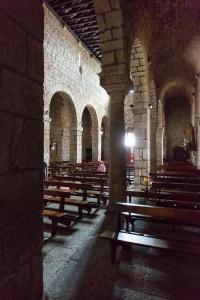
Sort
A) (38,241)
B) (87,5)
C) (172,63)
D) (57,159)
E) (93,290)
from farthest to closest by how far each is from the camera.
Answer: (57,159) < (172,63) < (87,5) < (93,290) < (38,241)

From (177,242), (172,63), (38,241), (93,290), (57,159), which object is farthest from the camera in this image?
(57,159)

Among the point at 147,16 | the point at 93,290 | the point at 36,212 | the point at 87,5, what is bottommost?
the point at 93,290

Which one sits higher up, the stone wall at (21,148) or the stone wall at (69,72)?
the stone wall at (69,72)

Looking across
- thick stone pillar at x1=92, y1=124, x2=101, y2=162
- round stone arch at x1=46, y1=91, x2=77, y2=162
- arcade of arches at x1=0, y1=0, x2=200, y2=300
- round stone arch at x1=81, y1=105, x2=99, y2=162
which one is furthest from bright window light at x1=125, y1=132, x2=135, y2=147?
round stone arch at x1=46, y1=91, x2=77, y2=162

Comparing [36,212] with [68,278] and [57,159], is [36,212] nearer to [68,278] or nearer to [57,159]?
[68,278]

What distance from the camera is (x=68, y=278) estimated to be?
2.50m

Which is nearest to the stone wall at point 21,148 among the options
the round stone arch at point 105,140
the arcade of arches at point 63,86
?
the arcade of arches at point 63,86

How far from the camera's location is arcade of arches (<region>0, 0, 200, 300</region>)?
4.68ft

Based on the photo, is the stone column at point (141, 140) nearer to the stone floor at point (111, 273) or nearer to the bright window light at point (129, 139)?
the stone floor at point (111, 273)

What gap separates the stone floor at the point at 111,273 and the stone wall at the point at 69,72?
24.1ft

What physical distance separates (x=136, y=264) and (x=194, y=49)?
8946 mm

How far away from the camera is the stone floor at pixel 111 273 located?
2.26m

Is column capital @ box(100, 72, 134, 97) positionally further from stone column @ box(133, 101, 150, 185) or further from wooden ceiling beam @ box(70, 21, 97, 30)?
wooden ceiling beam @ box(70, 21, 97, 30)

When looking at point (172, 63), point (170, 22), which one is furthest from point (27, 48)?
point (172, 63)
